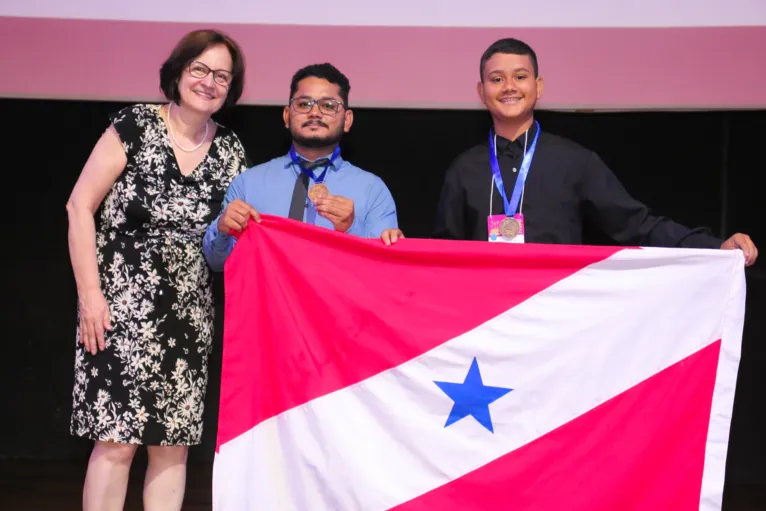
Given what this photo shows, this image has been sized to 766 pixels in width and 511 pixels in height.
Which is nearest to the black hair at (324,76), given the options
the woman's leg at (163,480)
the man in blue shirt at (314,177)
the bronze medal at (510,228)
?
the man in blue shirt at (314,177)

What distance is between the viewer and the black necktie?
8.07 feet

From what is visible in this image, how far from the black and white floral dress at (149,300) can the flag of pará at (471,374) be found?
0.18 meters

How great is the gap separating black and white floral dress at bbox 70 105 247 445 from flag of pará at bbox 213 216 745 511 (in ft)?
0.60

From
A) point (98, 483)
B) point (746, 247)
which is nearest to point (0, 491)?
point (98, 483)

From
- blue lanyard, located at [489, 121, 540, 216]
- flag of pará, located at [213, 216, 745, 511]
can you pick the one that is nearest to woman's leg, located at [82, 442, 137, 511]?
flag of pará, located at [213, 216, 745, 511]

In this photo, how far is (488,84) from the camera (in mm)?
2516

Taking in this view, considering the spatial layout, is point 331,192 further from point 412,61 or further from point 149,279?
point 412,61

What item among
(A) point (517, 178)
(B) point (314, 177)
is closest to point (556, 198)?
(A) point (517, 178)

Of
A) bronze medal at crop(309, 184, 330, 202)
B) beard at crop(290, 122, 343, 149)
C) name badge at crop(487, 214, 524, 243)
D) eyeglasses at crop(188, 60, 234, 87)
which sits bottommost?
name badge at crop(487, 214, 524, 243)

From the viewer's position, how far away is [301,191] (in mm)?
2475

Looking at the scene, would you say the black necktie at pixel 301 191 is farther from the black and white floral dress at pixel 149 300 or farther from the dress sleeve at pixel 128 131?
the dress sleeve at pixel 128 131

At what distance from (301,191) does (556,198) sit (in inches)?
28.6

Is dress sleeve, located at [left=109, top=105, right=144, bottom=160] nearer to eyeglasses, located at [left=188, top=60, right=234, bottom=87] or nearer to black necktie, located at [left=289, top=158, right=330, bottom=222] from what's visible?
eyeglasses, located at [left=188, top=60, right=234, bottom=87]

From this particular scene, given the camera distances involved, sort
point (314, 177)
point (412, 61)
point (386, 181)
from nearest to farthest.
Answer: point (314, 177), point (412, 61), point (386, 181)
